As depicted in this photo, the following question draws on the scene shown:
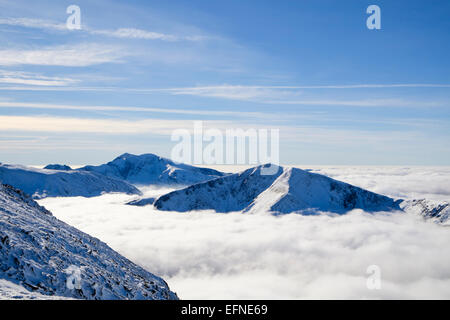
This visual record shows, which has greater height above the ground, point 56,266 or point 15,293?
point 15,293

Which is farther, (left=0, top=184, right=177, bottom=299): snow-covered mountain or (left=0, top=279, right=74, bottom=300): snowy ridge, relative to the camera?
(left=0, top=184, right=177, bottom=299): snow-covered mountain

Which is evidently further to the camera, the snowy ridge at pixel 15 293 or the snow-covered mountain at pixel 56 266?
the snow-covered mountain at pixel 56 266
